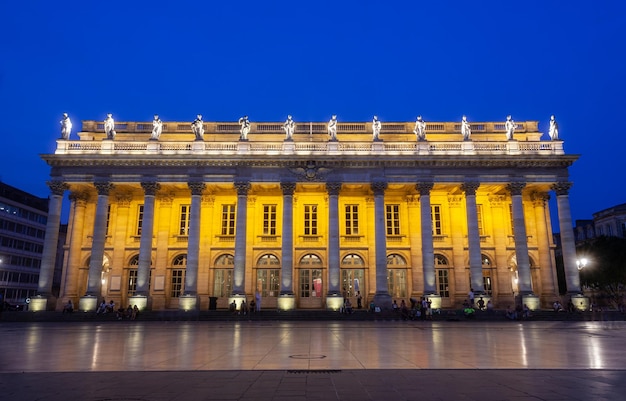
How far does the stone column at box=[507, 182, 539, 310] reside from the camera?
1351 inches

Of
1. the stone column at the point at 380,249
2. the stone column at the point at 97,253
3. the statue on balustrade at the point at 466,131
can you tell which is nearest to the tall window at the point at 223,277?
the stone column at the point at 97,253

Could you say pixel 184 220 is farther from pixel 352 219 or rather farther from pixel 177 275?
pixel 352 219

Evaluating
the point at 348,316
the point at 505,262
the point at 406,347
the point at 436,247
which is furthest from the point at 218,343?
the point at 505,262

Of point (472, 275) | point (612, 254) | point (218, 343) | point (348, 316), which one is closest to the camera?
point (218, 343)

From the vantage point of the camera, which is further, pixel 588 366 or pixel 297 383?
pixel 588 366

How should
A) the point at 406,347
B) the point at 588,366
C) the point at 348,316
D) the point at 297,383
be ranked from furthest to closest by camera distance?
the point at 348,316, the point at 406,347, the point at 588,366, the point at 297,383

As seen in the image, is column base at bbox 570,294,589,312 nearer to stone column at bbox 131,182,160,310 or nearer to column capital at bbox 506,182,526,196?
column capital at bbox 506,182,526,196

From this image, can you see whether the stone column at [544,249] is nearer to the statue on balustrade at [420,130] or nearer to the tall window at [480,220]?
the tall window at [480,220]

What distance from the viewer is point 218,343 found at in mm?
15117

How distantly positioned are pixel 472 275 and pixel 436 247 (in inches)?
191

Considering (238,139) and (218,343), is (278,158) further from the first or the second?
(218,343)

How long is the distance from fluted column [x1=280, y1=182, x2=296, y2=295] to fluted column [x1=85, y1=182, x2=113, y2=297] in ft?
47.2

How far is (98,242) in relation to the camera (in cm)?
3544

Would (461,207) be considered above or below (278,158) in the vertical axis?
below
